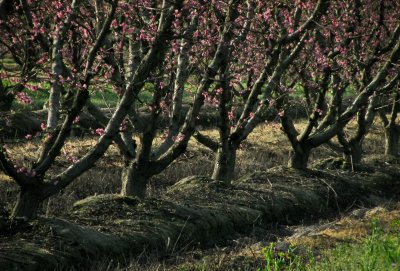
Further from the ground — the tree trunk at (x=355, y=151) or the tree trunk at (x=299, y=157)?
the tree trunk at (x=355, y=151)

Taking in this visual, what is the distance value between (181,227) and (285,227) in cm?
218

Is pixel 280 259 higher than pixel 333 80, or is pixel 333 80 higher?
pixel 333 80

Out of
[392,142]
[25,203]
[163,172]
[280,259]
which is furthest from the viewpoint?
[392,142]

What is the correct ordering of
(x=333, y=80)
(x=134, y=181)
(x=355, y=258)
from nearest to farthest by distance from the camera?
(x=355, y=258) < (x=134, y=181) < (x=333, y=80)

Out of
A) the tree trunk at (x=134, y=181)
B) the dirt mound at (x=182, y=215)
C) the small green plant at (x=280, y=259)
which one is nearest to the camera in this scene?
the small green plant at (x=280, y=259)

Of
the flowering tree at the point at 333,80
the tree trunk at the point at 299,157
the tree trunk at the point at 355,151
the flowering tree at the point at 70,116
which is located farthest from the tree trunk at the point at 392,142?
the flowering tree at the point at 70,116

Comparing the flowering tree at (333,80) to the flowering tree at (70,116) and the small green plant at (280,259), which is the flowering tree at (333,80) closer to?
the flowering tree at (70,116)

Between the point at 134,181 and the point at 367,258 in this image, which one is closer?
the point at 367,258

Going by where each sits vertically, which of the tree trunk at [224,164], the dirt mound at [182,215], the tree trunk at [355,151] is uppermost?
the tree trunk at [355,151]

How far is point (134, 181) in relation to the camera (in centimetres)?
959

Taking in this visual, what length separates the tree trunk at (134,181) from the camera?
9.57 meters

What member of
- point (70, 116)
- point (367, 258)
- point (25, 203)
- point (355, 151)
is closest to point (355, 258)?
point (367, 258)

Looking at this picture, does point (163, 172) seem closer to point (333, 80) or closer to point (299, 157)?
point (299, 157)

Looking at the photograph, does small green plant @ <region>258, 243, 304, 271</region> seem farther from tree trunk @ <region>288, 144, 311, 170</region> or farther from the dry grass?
tree trunk @ <region>288, 144, 311, 170</region>
